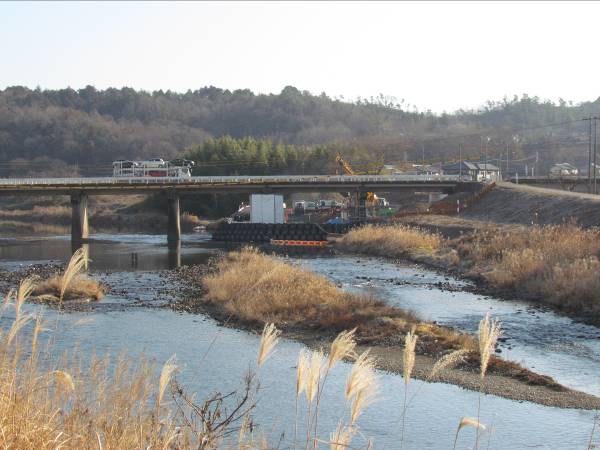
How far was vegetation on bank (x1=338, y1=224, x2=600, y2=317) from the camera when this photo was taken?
1101 inches

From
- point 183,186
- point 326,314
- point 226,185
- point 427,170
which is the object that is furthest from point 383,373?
point 427,170

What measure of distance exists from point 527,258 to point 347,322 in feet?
46.2

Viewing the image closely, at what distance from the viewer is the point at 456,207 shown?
7456cm

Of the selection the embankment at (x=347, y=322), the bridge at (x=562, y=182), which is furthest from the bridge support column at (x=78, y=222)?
the bridge at (x=562, y=182)

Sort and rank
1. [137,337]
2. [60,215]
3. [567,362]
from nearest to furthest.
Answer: [567,362] → [137,337] → [60,215]

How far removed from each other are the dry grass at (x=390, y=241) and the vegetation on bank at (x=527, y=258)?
0.22ft

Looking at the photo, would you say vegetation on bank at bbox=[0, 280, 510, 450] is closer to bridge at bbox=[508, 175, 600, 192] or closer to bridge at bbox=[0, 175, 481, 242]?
bridge at bbox=[0, 175, 481, 242]

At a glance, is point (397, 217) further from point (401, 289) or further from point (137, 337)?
point (137, 337)

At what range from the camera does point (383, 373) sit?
1778 centimetres

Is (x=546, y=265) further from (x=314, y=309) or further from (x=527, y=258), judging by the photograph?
(x=314, y=309)

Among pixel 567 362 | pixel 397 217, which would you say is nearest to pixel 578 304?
pixel 567 362

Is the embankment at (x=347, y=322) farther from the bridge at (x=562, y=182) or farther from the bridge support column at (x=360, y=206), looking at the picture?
the bridge at (x=562, y=182)

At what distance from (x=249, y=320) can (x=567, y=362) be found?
9.46 meters

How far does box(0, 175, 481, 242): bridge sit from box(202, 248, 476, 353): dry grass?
40.5 metres
